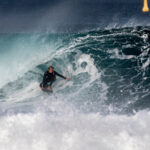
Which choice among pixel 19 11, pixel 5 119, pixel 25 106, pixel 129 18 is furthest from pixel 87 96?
pixel 19 11

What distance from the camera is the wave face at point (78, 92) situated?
7.17 m

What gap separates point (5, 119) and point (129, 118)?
15.5ft

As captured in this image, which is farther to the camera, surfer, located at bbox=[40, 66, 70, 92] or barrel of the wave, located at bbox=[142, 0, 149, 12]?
barrel of the wave, located at bbox=[142, 0, 149, 12]

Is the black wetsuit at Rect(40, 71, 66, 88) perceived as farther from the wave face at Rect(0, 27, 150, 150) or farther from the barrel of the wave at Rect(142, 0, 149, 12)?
the barrel of the wave at Rect(142, 0, 149, 12)

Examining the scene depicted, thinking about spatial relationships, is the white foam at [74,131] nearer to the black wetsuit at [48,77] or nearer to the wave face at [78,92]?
the wave face at [78,92]

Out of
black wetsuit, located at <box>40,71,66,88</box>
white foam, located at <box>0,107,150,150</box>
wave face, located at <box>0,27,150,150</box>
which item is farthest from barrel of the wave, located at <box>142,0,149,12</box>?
black wetsuit, located at <box>40,71,66,88</box>

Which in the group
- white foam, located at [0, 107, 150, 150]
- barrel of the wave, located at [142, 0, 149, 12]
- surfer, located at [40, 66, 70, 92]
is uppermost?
barrel of the wave, located at [142, 0, 149, 12]

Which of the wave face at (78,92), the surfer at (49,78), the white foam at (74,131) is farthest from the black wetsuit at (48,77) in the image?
the white foam at (74,131)

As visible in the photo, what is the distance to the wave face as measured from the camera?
7.17 meters

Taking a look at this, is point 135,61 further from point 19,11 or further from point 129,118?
point 19,11

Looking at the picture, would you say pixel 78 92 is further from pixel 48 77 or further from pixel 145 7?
pixel 145 7

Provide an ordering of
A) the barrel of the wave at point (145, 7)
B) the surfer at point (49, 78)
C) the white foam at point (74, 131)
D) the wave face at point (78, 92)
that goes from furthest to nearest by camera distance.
A: 1. the barrel of the wave at point (145, 7)
2. the surfer at point (49, 78)
3. the wave face at point (78, 92)
4. the white foam at point (74, 131)

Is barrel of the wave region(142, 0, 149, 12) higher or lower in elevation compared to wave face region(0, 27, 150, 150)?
higher

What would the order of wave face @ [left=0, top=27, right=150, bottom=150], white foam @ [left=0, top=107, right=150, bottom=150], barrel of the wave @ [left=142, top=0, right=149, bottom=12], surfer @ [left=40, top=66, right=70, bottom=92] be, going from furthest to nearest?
barrel of the wave @ [left=142, top=0, right=149, bottom=12]
surfer @ [left=40, top=66, right=70, bottom=92]
wave face @ [left=0, top=27, right=150, bottom=150]
white foam @ [left=0, top=107, right=150, bottom=150]
